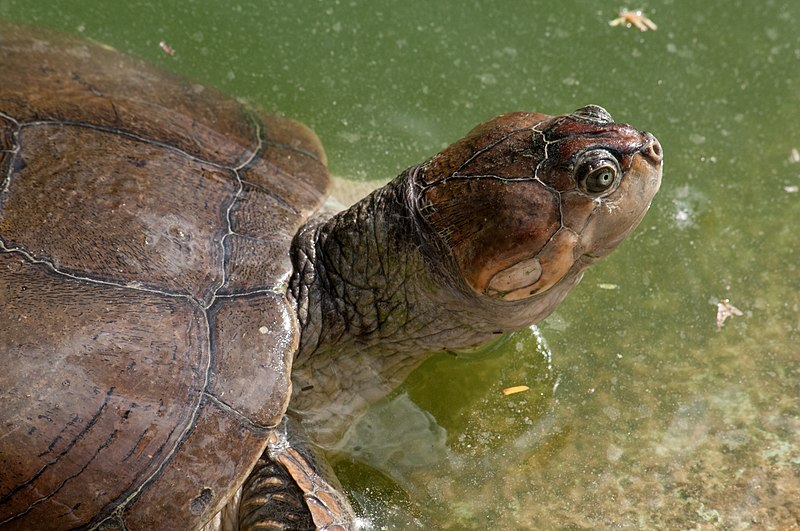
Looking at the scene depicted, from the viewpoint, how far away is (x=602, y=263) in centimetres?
459

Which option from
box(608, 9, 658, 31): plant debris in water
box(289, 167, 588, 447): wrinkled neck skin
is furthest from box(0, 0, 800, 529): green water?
box(289, 167, 588, 447): wrinkled neck skin

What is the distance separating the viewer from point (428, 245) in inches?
125

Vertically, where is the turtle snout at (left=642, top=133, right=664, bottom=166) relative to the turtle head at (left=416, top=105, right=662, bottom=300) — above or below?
above

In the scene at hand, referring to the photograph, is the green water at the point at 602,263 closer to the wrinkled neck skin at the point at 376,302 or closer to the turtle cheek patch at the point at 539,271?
the wrinkled neck skin at the point at 376,302

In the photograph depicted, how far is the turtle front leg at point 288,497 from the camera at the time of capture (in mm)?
3043

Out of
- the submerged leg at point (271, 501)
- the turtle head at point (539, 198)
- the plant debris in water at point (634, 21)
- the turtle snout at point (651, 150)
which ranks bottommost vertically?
the submerged leg at point (271, 501)

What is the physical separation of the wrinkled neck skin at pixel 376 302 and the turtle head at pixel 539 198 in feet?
0.42

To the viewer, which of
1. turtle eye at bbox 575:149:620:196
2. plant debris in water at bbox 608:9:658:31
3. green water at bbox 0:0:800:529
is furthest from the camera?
plant debris in water at bbox 608:9:658:31

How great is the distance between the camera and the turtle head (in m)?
2.88

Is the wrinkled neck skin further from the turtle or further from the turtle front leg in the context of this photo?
the turtle front leg

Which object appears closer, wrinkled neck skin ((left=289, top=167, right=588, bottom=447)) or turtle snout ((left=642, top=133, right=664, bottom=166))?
turtle snout ((left=642, top=133, right=664, bottom=166))

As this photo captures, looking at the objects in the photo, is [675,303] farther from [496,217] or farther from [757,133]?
[496,217]

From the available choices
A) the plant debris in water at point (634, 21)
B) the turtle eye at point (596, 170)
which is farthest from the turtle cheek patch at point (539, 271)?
the plant debris in water at point (634, 21)

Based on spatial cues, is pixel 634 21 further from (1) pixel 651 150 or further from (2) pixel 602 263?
(1) pixel 651 150
